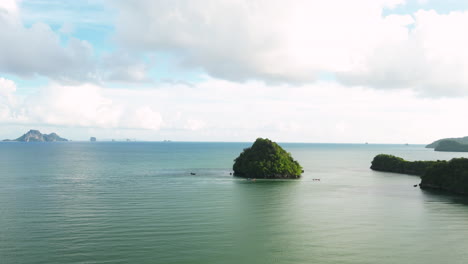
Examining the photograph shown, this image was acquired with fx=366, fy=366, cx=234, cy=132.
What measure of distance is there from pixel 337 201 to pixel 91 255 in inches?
2193

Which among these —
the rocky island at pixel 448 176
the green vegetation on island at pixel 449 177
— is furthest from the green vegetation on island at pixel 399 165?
the green vegetation on island at pixel 449 177

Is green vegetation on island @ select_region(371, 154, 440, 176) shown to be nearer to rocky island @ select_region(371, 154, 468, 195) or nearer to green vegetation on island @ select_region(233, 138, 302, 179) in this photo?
rocky island @ select_region(371, 154, 468, 195)

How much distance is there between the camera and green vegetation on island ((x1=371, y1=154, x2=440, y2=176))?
143 m

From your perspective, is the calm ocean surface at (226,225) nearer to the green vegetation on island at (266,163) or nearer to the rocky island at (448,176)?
the rocky island at (448,176)

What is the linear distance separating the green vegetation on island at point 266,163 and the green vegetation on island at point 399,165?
164ft

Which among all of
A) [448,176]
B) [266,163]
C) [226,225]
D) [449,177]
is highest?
[266,163]

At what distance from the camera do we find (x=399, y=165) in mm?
155750

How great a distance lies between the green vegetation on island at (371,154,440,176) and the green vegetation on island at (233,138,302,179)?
164 feet

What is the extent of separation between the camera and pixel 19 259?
39.4 meters

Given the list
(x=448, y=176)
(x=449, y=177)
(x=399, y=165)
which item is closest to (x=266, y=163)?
(x=448, y=176)

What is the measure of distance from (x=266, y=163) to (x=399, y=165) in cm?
6650

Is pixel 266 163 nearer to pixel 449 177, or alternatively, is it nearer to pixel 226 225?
pixel 449 177

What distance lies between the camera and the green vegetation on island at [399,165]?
14288 cm

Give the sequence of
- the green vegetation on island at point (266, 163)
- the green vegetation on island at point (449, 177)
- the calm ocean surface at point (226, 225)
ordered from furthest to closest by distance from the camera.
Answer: the green vegetation on island at point (266, 163)
the green vegetation on island at point (449, 177)
the calm ocean surface at point (226, 225)
